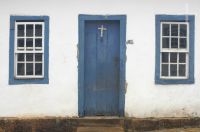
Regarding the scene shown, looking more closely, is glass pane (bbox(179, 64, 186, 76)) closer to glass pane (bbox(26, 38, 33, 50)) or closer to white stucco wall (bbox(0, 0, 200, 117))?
white stucco wall (bbox(0, 0, 200, 117))

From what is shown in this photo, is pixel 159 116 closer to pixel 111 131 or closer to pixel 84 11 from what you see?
pixel 111 131

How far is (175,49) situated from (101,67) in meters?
1.93

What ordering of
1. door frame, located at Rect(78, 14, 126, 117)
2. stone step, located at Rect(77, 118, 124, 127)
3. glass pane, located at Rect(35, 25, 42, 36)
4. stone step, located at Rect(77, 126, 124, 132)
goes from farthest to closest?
glass pane, located at Rect(35, 25, 42, 36), door frame, located at Rect(78, 14, 126, 117), stone step, located at Rect(77, 118, 124, 127), stone step, located at Rect(77, 126, 124, 132)

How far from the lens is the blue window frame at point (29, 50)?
40.9ft

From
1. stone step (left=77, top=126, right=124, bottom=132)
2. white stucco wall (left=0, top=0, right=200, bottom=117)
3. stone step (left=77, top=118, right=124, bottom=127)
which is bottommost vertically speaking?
stone step (left=77, top=126, right=124, bottom=132)

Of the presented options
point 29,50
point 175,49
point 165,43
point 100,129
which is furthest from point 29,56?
point 175,49

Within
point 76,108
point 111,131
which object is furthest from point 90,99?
point 111,131

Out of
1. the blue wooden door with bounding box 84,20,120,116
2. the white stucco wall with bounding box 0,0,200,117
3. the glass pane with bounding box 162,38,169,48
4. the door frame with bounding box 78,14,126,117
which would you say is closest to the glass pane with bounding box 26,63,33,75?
the white stucco wall with bounding box 0,0,200,117

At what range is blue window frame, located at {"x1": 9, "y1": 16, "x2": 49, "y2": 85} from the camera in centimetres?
1247

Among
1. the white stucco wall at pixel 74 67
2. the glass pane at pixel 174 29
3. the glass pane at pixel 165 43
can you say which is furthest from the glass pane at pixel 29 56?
the glass pane at pixel 174 29

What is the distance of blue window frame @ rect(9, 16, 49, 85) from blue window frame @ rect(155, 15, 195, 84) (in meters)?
2.84

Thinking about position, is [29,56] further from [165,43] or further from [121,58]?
[165,43]

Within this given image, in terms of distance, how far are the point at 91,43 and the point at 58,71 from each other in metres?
1.10

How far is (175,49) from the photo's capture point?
12.6 meters
